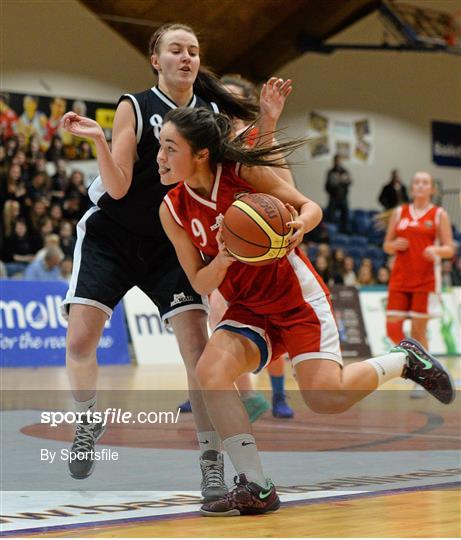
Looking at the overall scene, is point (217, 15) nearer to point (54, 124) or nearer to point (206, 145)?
point (206, 145)

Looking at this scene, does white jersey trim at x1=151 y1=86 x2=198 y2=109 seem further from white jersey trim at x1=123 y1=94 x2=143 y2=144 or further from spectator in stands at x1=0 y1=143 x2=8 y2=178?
spectator in stands at x1=0 y1=143 x2=8 y2=178

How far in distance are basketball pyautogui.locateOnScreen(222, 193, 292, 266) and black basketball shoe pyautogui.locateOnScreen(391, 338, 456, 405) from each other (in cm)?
83

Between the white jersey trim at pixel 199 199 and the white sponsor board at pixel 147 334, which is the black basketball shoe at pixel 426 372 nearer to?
the white jersey trim at pixel 199 199

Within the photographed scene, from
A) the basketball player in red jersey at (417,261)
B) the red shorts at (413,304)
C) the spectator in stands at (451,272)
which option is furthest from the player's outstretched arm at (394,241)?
the spectator in stands at (451,272)

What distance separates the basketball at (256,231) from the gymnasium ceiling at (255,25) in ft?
22.5

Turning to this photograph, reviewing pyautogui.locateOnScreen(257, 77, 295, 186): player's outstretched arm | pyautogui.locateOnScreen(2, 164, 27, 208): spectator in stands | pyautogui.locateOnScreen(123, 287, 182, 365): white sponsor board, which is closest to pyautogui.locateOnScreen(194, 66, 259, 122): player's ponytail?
pyautogui.locateOnScreen(257, 77, 295, 186): player's outstretched arm

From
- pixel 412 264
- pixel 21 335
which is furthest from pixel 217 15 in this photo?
pixel 21 335

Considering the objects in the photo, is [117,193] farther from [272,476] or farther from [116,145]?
[272,476]

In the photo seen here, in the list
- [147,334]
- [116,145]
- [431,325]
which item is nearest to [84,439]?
[116,145]

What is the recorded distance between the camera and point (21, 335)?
10.2 metres

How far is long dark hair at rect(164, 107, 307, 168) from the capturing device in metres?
3.31

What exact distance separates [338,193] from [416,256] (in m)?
10.3

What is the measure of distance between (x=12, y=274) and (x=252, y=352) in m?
9.16

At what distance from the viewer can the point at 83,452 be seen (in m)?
3.71
